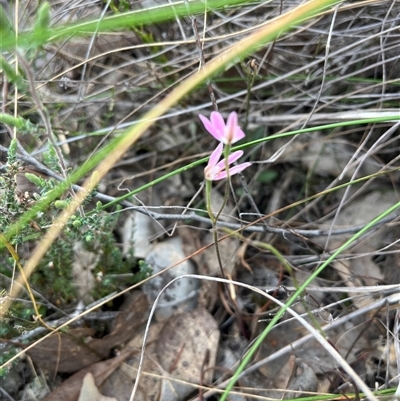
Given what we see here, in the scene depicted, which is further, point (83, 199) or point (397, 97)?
point (397, 97)

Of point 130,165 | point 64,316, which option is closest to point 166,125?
point 130,165

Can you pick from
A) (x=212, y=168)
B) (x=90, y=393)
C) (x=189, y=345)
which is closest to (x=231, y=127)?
(x=212, y=168)

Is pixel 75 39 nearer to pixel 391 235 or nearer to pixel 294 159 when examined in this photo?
pixel 294 159

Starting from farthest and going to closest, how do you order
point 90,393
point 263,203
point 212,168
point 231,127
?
point 263,203, point 90,393, point 212,168, point 231,127

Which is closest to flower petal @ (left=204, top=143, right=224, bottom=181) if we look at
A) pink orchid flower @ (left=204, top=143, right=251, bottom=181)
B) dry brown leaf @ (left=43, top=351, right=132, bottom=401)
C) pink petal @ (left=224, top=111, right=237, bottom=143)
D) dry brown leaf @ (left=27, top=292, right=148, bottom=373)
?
pink orchid flower @ (left=204, top=143, right=251, bottom=181)

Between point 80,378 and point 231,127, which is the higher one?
point 231,127

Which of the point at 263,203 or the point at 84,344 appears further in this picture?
the point at 263,203

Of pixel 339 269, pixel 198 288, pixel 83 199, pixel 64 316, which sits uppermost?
pixel 83 199

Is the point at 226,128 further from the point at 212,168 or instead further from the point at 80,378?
the point at 80,378

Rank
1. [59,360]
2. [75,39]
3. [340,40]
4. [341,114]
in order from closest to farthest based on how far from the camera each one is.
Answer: [59,360]
[341,114]
[340,40]
[75,39]
